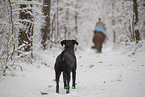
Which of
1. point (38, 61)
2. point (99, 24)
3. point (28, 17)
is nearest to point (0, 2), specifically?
point (28, 17)

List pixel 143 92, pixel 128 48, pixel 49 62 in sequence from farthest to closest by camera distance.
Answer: pixel 128 48 → pixel 49 62 → pixel 143 92

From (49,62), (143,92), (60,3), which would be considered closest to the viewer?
(143,92)

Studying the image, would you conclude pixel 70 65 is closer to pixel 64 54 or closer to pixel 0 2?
pixel 64 54

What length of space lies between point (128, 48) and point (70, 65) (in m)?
6.81

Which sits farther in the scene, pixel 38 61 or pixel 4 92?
pixel 38 61

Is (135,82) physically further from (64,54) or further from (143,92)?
(64,54)

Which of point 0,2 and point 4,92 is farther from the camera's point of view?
point 0,2

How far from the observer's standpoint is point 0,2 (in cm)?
511

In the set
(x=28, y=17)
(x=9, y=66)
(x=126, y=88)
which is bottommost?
(x=126, y=88)

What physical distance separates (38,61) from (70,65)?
323cm

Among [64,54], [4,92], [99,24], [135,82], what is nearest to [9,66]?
[4,92]

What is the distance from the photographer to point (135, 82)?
4367 mm

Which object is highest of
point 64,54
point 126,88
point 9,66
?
point 64,54

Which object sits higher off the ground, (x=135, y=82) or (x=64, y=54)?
(x=64, y=54)
